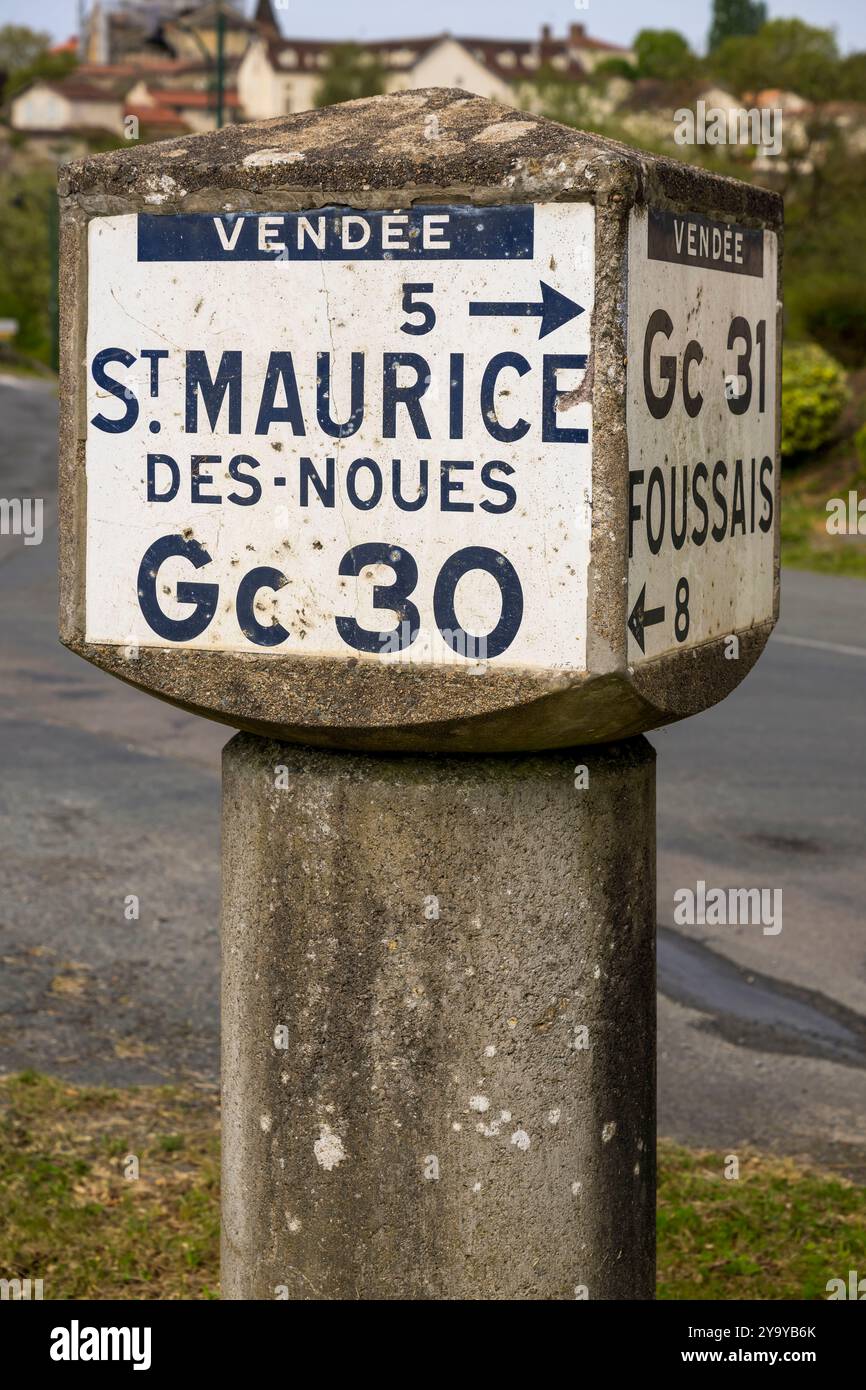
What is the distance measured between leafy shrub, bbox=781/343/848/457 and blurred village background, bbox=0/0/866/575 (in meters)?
0.02

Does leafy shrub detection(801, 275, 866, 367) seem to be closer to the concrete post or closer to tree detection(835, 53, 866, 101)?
tree detection(835, 53, 866, 101)

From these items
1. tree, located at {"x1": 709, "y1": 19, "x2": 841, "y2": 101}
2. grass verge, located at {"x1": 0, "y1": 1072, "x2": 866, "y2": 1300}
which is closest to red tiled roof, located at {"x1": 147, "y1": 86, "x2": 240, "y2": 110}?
tree, located at {"x1": 709, "y1": 19, "x2": 841, "y2": 101}

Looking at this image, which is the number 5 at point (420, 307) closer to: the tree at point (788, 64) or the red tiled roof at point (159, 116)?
the tree at point (788, 64)

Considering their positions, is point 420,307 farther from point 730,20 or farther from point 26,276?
point 730,20

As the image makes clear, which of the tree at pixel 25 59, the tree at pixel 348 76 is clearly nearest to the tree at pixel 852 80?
the tree at pixel 348 76

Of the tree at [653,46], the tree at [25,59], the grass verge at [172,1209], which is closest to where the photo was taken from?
the grass verge at [172,1209]

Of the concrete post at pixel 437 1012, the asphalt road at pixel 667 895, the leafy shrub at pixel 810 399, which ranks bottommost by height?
the asphalt road at pixel 667 895

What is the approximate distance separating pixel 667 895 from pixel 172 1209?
9.87 feet

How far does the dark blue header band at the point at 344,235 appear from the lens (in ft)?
7.53

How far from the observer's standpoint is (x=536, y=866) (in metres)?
2.49

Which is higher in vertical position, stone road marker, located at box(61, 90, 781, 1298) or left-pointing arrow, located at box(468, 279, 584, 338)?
left-pointing arrow, located at box(468, 279, 584, 338)

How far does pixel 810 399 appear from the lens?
21.3 metres

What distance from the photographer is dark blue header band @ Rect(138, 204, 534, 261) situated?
229 centimetres

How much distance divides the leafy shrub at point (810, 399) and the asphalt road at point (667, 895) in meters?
11.0
